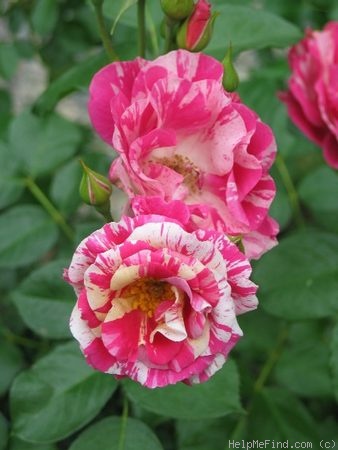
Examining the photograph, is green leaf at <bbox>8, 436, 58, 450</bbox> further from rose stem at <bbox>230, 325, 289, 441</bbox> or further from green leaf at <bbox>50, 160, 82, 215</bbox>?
green leaf at <bbox>50, 160, 82, 215</bbox>

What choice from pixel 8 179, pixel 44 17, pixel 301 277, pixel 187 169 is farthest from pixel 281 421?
pixel 44 17

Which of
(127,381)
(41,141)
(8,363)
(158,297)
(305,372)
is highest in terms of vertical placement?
(158,297)

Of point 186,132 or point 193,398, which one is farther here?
point 193,398

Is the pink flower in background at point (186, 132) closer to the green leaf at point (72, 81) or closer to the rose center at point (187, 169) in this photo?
the rose center at point (187, 169)

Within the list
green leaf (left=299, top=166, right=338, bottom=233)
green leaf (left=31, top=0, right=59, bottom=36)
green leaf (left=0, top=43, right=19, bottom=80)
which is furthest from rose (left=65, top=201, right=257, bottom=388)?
green leaf (left=0, top=43, right=19, bottom=80)

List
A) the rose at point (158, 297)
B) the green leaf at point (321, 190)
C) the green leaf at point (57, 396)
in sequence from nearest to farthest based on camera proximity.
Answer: the rose at point (158, 297) → the green leaf at point (57, 396) → the green leaf at point (321, 190)

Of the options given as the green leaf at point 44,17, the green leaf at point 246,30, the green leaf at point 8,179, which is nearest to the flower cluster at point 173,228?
the green leaf at point 246,30

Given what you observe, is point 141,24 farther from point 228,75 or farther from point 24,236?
point 24,236
